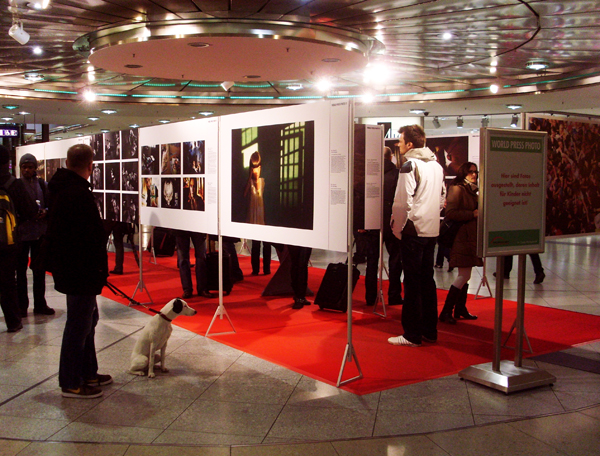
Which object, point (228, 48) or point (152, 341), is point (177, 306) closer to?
point (152, 341)

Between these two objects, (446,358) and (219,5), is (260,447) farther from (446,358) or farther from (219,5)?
(219,5)

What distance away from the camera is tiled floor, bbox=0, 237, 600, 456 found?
3285 millimetres

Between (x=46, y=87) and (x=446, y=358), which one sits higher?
(x=46, y=87)

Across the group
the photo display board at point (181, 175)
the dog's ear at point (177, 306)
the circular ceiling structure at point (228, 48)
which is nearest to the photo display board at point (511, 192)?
the dog's ear at point (177, 306)

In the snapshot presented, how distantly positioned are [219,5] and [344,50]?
5.43 feet

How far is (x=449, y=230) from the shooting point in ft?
20.3

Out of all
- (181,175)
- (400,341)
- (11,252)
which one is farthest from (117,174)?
(400,341)

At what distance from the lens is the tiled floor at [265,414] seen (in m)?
3.29

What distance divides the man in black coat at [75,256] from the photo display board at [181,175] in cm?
198

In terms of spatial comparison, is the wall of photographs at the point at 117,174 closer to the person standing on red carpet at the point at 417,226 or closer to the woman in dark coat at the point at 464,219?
the person standing on red carpet at the point at 417,226

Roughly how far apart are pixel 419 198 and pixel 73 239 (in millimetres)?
2912

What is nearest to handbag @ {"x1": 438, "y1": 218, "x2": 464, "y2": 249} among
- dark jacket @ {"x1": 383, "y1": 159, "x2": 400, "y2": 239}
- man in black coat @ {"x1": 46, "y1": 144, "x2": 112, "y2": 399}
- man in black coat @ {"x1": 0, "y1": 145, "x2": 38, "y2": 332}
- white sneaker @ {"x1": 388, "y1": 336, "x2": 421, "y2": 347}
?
dark jacket @ {"x1": 383, "y1": 159, "x2": 400, "y2": 239}

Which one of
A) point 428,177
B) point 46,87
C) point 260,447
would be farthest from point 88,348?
point 46,87

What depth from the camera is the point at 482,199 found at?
406 cm
